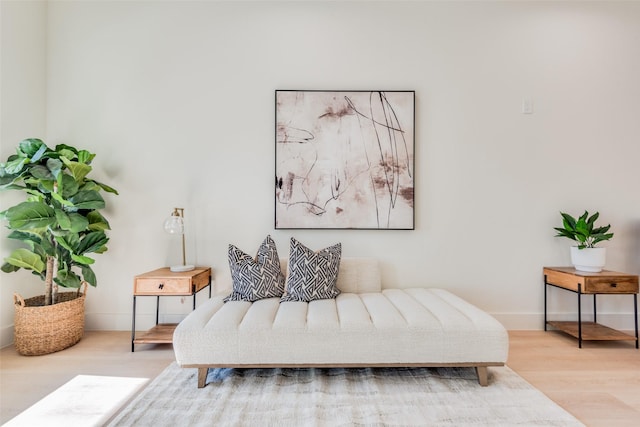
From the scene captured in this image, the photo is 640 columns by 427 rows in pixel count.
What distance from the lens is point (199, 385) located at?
75.0 inches

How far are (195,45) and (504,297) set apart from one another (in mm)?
3667

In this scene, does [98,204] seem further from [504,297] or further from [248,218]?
[504,297]

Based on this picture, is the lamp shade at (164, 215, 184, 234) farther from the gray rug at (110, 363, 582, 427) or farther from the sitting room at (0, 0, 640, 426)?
the gray rug at (110, 363, 582, 427)

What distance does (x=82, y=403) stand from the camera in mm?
1779

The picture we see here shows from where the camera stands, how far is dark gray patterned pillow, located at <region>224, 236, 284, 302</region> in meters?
2.42

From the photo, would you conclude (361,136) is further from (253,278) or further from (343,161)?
(253,278)

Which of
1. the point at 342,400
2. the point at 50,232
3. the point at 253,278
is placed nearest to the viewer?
the point at 342,400

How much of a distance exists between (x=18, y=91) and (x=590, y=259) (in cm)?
492

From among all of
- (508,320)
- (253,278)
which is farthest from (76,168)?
(508,320)

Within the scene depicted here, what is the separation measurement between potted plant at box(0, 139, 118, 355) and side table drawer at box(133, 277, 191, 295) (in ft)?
1.41

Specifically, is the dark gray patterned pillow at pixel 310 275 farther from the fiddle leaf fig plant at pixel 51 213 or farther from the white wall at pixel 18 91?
the white wall at pixel 18 91

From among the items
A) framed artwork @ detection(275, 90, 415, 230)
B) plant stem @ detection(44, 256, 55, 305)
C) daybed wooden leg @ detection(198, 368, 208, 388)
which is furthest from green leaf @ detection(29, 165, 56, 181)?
daybed wooden leg @ detection(198, 368, 208, 388)

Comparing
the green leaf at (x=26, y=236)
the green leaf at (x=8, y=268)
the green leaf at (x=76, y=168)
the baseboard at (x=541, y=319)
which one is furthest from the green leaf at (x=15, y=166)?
the baseboard at (x=541, y=319)

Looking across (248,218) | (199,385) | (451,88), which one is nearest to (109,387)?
(199,385)
